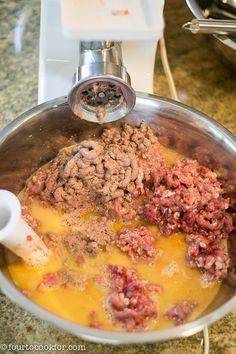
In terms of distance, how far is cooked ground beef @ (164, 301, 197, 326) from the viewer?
37.2 inches

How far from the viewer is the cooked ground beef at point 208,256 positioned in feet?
3.26

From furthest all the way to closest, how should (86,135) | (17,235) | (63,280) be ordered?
1. (86,135)
2. (63,280)
3. (17,235)

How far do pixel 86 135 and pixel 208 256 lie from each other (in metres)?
0.38

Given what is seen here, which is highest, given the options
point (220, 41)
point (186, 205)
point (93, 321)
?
point (220, 41)

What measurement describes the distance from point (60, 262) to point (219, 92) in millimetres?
663

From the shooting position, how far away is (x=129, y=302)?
931 mm

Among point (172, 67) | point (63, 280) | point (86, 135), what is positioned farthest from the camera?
point (172, 67)

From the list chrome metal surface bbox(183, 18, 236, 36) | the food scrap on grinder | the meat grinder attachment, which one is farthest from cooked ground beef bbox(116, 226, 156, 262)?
chrome metal surface bbox(183, 18, 236, 36)

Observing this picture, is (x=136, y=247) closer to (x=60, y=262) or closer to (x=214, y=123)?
(x=60, y=262)

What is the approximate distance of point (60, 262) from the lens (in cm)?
101

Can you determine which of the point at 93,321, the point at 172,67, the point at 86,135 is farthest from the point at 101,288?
the point at 172,67

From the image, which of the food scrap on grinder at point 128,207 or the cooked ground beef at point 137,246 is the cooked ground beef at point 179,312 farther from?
the cooked ground beef at point 137,246

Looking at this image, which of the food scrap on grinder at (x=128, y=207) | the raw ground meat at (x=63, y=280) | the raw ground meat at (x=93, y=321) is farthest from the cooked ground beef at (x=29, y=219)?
the raw ground meat at (x=93, y=321)

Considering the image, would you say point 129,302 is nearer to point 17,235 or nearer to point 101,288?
point 101,288
